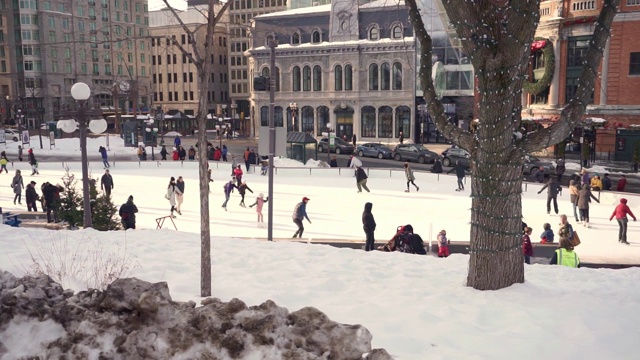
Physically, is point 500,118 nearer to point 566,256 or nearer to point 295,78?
point 566,256

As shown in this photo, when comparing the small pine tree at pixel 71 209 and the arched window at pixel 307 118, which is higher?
the arched window at pixel 307 118

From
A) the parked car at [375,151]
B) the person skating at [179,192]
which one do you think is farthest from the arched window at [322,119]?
the person skating at [179,192]

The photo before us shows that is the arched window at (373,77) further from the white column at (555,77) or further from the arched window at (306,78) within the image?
the white column at (555,77)

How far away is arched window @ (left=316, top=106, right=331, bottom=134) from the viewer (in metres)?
58.0

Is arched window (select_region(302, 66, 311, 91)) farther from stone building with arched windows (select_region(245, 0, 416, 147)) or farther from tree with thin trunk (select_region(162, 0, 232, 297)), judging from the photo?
tree with thin trunk (select_region(162, 0, 232, 297))

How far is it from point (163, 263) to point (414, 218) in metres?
12.3

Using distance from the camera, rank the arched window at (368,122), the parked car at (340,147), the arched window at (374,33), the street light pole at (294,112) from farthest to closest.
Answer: the arched window at (368,122) < the arched window at (374,33) < the street light pole at (294,112) < the parked car at (340,147)

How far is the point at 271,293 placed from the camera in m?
7.63

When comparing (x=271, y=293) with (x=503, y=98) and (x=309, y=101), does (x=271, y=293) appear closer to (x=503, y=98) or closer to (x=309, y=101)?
(x=503, y=98)

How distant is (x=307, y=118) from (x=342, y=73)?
5.99 metres

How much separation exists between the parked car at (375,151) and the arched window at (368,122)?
12.8 m

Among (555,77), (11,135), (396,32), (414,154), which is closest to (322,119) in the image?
(396,32)

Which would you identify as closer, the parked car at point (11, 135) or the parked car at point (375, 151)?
the parked car at point (375, 151)

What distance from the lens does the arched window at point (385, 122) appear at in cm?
5521
